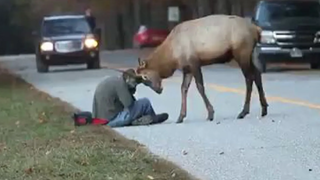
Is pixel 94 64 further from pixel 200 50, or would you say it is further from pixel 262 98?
pixel 200 50

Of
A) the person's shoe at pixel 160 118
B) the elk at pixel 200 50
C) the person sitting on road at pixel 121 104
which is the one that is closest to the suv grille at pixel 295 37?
the elk at pixel 200 50

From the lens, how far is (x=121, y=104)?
13453 millimetres

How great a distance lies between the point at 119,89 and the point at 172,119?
4.55 feet

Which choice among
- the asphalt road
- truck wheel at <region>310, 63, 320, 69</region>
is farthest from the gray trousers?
truck wheel at <region>310, 63, 320, 69</region>

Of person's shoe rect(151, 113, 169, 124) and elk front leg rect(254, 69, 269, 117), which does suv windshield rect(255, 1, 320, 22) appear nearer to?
elk front leg rect(254, 69, 269, 117)

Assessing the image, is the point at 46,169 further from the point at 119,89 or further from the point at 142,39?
the point at 142,39

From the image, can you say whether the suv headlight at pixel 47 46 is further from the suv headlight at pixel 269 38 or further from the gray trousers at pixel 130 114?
the gray trousers at pixel 130 114

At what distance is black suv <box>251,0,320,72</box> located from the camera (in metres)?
26.2

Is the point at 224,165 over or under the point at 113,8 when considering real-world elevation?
over

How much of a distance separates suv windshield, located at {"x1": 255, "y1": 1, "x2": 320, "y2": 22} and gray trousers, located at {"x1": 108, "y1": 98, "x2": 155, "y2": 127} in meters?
13.5

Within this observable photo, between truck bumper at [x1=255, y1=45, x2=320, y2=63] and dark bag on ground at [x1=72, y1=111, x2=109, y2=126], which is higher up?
dark bag on ground at [x1=72, y1=111, x2=109, y2=126]

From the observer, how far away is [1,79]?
90.2ft

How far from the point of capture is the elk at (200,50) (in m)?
13.9

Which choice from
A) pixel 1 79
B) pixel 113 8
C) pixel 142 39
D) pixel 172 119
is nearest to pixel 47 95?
pixel 172 119
